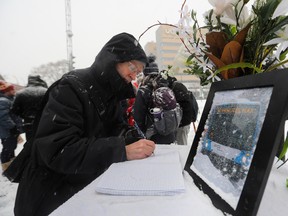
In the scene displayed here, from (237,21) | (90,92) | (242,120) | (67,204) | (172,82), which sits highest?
(237,21)

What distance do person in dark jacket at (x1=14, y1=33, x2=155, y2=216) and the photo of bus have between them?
377mm

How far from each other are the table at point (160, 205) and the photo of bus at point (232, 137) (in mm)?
100

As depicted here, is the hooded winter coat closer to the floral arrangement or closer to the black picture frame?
the floral arrangement

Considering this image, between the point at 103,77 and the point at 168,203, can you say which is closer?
the point at 168,203

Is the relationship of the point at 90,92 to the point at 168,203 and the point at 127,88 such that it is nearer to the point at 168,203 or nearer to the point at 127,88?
the point at 127,88

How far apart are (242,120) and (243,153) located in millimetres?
98

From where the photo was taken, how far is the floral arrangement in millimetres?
707

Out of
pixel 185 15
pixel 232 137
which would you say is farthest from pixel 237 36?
pixel 232 137

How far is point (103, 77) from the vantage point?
123 cm

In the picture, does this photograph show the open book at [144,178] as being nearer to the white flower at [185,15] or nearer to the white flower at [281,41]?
the white flower at [281,41]

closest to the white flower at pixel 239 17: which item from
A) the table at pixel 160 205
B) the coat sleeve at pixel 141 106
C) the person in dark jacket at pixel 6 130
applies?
the table at pixel 160 205

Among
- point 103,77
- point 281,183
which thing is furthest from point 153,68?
point 281,183

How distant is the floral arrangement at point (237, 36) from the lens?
0.71 meters

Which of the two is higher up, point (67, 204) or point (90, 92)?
point (90, 92)
